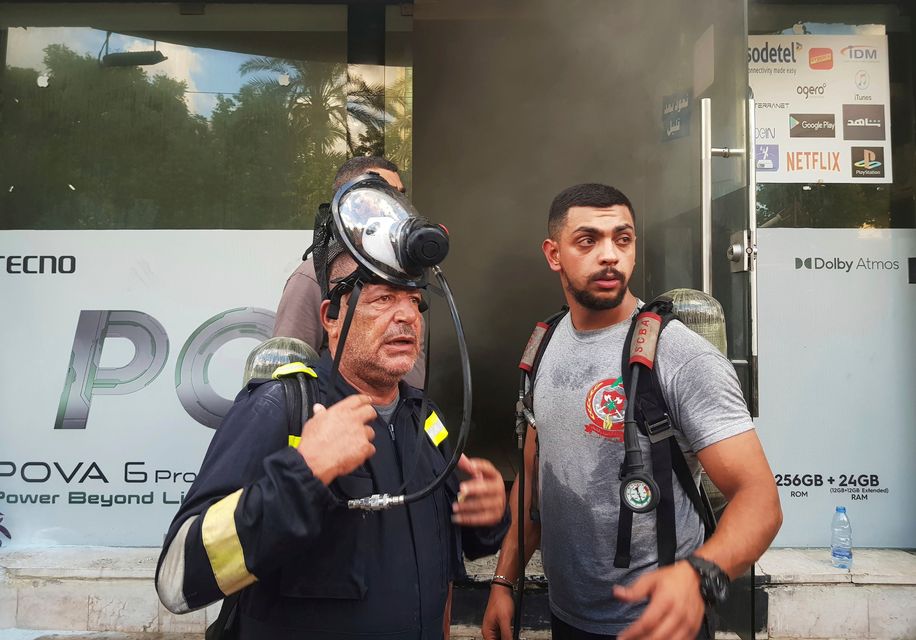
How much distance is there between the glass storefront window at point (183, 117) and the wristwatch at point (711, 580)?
3.37m

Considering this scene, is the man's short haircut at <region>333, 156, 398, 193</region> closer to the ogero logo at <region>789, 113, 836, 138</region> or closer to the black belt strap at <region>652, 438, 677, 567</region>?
the black belt strap at <region>652, 438, 677, 567</region>

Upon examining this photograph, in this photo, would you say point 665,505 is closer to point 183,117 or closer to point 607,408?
point 607,408

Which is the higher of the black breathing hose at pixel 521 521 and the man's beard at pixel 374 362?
the man's beard at pixel 374 362

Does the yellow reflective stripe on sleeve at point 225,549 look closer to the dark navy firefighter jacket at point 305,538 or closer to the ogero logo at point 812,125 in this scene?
the dark navy firefighter jacket at point 305,538

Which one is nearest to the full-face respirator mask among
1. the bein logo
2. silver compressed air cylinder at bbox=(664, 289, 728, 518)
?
silver compressed air cylinder at bbox=(664, 289, 728, 518)

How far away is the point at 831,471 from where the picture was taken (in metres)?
4.09

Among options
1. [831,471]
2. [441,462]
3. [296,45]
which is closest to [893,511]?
[831,471]

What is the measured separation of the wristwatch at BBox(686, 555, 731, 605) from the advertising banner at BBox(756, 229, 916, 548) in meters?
2.94

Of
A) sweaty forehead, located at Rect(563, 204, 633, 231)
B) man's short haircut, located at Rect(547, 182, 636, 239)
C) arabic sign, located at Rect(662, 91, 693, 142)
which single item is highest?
arabic sign, located at Rect(662, 91, 693, 142)

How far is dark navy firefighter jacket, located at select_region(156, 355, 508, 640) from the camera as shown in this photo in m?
1.12

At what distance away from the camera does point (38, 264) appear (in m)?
4.04

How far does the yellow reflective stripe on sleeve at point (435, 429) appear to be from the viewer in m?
1.57

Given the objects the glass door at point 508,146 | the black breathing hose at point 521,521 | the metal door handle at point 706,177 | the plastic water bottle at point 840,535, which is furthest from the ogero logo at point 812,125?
the black breathing hose at point 521,521

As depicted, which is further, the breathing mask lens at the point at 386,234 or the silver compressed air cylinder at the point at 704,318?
the silver compressed air cylinder at the point at 704,318
